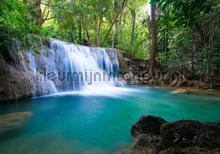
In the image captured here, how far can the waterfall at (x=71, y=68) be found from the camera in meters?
8.03

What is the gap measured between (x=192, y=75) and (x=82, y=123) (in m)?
8.96

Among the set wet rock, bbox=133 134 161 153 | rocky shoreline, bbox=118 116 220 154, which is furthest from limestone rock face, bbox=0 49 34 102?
wet rock, bbox=133 134 161 153

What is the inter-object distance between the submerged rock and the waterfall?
2.73m

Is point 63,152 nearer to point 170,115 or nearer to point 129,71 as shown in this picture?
point 170,115

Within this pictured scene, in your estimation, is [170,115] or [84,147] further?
[170,115]

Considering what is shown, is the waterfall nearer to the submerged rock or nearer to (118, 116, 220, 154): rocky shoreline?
the submerged rock

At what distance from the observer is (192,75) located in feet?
36.7

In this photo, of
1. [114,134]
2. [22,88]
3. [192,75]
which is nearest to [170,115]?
[114,134]

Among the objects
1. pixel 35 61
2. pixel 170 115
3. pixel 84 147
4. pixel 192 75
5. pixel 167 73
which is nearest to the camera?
pixel 84 147

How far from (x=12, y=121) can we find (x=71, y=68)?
6235 millimetres

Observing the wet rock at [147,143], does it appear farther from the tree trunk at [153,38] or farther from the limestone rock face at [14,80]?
the tree trunk at [153,38]

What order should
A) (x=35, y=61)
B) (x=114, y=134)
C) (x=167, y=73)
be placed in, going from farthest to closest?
1. (x=167, y=73)
2. (x=35, y=61)
3. (x=114, y=134)

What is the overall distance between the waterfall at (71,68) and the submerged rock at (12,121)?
273cm

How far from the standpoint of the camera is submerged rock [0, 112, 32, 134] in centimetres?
361
